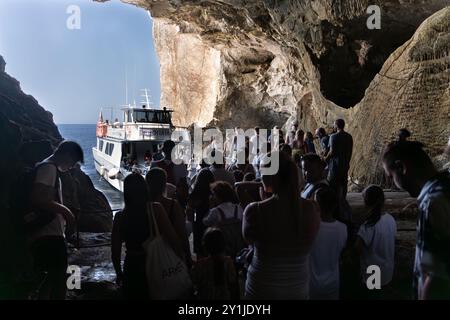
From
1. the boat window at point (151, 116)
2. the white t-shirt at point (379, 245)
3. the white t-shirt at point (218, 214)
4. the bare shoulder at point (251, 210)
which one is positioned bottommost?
the white t-shirt at point (379, 245)

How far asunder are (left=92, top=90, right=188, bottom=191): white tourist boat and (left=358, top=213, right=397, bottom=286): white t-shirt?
12.7m

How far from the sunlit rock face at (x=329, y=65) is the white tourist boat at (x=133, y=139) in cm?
449

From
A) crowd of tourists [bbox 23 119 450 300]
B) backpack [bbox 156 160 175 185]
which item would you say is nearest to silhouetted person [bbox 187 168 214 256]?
crowd of tourists [bbox 23 119 450 300]

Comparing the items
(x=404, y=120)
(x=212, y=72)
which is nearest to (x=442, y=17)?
(x=404, y=120)

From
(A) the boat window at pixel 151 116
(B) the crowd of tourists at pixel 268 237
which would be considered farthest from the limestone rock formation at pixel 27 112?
(A) the boat window at pixel 151 116

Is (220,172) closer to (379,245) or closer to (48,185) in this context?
(379,245)

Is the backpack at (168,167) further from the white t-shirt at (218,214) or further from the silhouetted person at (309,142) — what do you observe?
the silhouetted person at (309,142)

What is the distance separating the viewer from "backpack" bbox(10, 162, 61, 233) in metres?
3.15

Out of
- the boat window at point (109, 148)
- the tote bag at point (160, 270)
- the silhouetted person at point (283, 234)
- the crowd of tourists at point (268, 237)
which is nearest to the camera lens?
the crowd of tourists at point (268, 237)

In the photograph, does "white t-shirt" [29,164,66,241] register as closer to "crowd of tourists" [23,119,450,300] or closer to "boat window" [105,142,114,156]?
"crowd of tourists" [23,119,450,300]

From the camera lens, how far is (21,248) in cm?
374

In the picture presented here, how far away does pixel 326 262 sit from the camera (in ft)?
10.2

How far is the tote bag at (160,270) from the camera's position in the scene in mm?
2791
